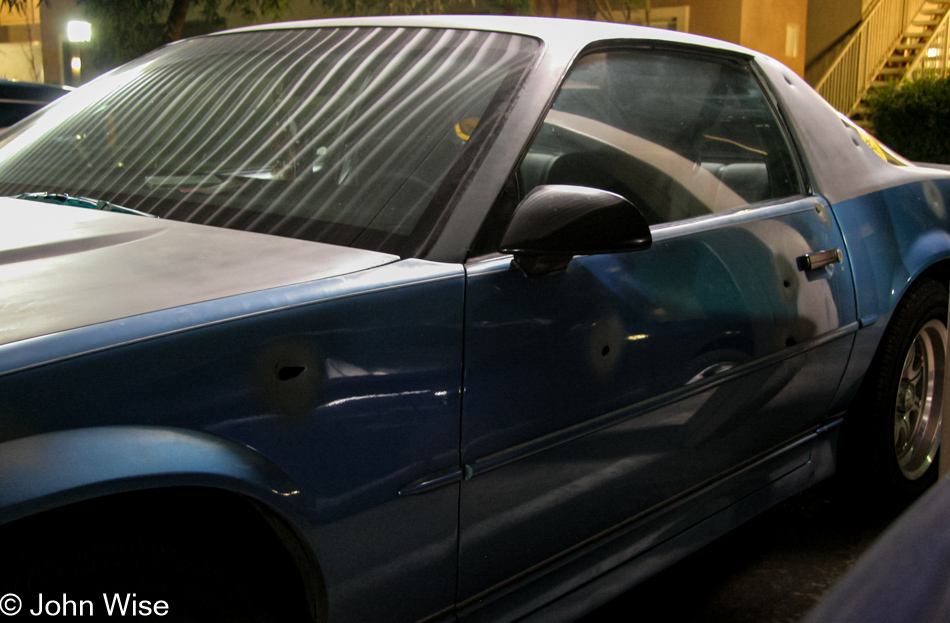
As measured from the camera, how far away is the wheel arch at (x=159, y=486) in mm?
1092

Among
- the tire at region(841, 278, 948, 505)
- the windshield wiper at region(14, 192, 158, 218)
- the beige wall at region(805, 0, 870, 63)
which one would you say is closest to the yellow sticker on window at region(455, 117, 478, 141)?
the windshield wiper at region(14, 192, 158, 218)

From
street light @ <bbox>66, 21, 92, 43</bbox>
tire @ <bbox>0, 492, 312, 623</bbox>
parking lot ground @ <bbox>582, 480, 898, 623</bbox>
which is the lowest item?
parking lot ground @ <bbox>582, 480, 898, 623</bbox>

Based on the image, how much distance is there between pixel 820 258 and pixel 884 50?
55.3ft

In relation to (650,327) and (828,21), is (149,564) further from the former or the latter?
(828,21)

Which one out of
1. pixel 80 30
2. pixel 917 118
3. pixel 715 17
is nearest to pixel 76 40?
pixel 80 30

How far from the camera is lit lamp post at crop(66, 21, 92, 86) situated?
11.6m

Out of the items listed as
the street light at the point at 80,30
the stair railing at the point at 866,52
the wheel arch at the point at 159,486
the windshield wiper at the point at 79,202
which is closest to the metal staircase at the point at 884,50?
the stair railing at the point at 866,52

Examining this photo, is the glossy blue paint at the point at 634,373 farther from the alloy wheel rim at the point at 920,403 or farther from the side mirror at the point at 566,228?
the alloy wheel rim at the point at 920,403

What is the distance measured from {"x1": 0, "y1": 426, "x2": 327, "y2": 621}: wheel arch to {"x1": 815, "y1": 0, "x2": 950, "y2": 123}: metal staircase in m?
17.2

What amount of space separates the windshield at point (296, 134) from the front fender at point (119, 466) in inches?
20.6

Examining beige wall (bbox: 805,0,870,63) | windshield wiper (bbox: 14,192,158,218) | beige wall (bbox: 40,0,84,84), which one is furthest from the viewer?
beige wall (bbox: 805,0,870,63)

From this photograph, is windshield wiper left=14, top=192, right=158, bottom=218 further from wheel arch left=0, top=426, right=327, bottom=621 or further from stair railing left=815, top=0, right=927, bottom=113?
stair railing left=815, top=0, right=927, bottom=113

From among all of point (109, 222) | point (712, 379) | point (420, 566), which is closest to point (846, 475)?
point (712, 379)

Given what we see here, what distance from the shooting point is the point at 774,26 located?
16344 mm
